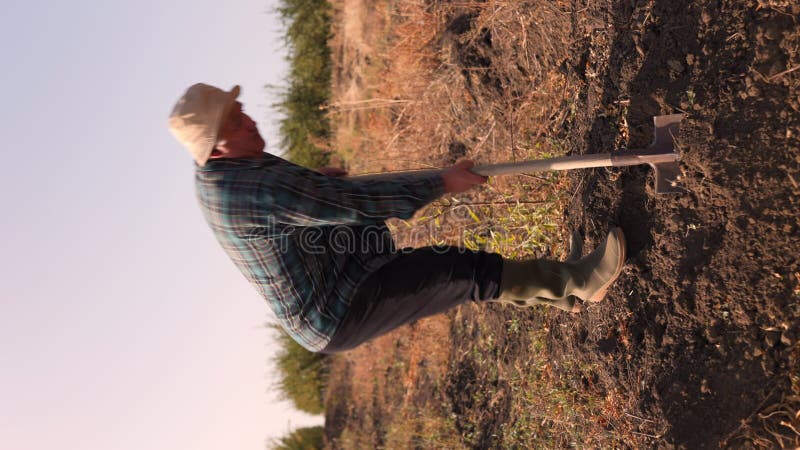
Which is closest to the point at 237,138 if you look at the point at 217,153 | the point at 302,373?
the point at 217,153

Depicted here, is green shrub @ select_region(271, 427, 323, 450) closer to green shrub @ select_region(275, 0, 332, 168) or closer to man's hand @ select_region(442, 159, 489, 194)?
green shrub @ select_region(275, 0, 332, 168)

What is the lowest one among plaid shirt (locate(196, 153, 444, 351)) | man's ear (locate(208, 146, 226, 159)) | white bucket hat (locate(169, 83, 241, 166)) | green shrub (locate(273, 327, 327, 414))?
green shrub (locate(273, 327, 327, 414))

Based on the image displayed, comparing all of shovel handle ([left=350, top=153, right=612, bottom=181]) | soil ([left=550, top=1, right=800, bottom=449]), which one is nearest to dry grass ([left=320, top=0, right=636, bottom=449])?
soil ([left=550, top=1, right=800, bottom=449])

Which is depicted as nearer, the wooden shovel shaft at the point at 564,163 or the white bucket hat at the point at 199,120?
the white bucket hat at the point at 199,120

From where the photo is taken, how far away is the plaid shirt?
9.26ft

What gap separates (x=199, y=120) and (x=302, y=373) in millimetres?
10273

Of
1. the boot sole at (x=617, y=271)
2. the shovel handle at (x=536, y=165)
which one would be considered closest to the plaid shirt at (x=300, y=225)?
the shovel handle at (x=536, y=165)

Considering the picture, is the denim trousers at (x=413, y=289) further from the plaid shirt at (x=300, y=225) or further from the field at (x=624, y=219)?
the field at (x=624, y=219)

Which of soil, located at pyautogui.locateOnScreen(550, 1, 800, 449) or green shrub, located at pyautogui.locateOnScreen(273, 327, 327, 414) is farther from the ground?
soil, located at pyautogui.locateOnScreen(550, 1, 800, 449)

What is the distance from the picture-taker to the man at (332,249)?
9.31 ft

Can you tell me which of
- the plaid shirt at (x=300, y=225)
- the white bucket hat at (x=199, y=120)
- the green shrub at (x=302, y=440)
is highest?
the white bucket hat at (x=199, y=120)

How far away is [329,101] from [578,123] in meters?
7.69

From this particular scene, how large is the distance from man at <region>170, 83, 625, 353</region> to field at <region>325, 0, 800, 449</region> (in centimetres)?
41

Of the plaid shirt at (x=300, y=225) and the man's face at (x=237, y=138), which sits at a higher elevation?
the man's face at (x=237, y=138)
